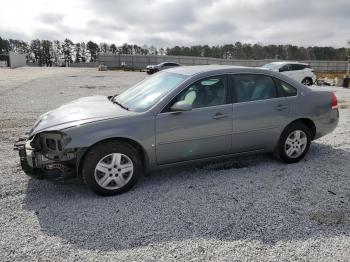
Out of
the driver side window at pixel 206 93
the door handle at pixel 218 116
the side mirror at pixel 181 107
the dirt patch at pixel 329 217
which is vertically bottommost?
the dirt patch at pixel 329 217

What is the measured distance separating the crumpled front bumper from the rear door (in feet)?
7.50

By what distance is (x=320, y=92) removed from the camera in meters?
5.23

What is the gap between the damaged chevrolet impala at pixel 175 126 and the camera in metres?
3.71

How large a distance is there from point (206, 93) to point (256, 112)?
824mm

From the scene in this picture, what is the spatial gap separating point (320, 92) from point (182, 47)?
3470 inches

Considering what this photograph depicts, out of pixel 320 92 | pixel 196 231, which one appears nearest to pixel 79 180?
pixel 196 231

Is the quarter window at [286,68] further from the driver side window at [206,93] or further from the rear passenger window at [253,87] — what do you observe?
the driver side window at [206,93]

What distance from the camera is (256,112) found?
459 centimetres

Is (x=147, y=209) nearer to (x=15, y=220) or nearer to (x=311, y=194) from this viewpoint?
(x=15, y=220)

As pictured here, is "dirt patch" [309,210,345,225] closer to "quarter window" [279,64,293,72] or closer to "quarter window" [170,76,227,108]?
"quarter window" [170,76,227,108]

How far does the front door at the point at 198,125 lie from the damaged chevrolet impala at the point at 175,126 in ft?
0.04

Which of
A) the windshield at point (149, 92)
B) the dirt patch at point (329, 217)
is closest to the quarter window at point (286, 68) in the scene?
the windshield at point (149, 92)

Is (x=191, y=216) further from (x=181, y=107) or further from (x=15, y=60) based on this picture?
(x=15, y=60)

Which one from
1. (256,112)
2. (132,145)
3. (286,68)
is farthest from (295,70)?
(132,145)
